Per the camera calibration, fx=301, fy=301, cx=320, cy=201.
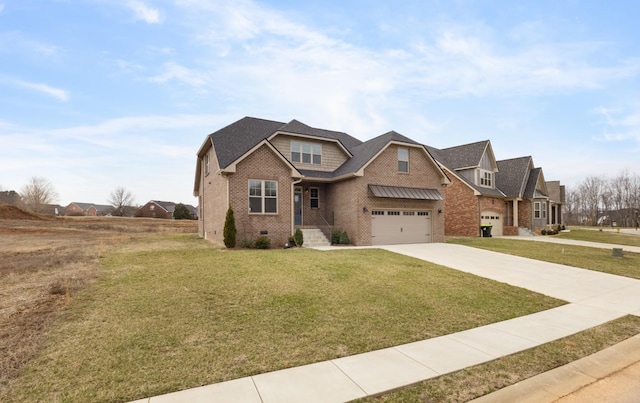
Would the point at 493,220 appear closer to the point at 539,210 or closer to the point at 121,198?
the point at 539,210

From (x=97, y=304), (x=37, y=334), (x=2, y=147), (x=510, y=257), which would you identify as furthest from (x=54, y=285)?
(x=2, y=147)

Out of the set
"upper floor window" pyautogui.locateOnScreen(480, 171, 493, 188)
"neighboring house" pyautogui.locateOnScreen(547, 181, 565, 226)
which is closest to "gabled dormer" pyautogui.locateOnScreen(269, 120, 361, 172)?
"upper floor window" pyautogui.locateOnScreen(480, 171, 493, 188)

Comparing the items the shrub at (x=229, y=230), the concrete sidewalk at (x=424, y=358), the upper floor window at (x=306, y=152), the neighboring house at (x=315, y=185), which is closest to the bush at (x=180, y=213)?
the neighboring house at (x=315, y=185)

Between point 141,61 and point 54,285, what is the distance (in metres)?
11.6

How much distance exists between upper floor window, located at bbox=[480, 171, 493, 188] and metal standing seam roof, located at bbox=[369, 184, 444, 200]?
34.6ft

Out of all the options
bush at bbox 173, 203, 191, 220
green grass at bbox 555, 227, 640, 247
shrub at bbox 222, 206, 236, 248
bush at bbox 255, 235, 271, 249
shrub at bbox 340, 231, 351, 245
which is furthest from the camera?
bush at bbox 173, 203, 191, 220

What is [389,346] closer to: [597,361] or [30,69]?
[597,361]

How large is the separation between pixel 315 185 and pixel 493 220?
19.1 meters

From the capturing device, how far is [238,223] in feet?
52.7

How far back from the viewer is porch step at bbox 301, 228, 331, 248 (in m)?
18.3

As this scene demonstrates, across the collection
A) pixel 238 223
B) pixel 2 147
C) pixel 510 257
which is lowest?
pixel 510 257

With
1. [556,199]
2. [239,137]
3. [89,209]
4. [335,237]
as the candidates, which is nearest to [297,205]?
[335,237]

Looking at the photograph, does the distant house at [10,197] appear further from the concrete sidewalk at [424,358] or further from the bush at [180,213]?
the concrete sidewalk at [424,358]

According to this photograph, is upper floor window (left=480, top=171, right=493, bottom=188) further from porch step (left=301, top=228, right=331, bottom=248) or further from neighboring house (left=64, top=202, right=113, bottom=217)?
neighboring house (left=64, top=202, right=113, bottom=217)
